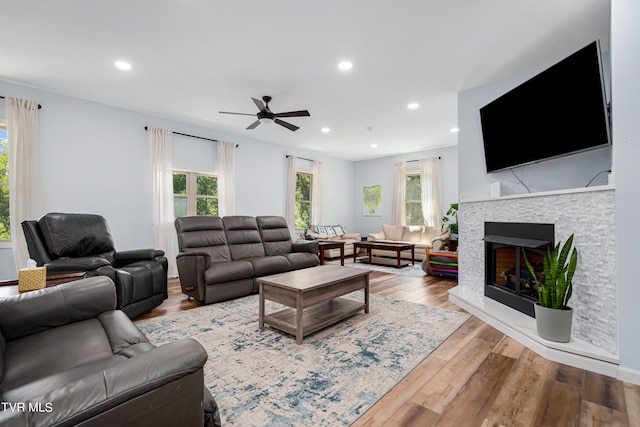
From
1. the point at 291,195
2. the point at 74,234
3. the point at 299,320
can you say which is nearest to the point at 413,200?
the point at 291,195

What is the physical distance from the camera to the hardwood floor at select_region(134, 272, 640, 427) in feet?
5.05

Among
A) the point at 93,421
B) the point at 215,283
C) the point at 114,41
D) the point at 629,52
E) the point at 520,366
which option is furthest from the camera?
the point at 215,283

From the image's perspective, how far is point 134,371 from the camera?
83cm

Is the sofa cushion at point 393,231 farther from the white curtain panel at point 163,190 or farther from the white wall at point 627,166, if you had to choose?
the white wall at point 627,166

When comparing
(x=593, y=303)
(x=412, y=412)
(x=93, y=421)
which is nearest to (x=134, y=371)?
(x=93, y=421)

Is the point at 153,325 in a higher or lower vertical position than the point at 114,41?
lower

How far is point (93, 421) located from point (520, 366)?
2446 millimetres

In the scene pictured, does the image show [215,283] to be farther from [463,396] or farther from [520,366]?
[520,366]

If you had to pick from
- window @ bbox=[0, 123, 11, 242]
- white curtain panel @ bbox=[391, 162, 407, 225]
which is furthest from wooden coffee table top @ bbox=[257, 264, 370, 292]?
white curtain panel @ bbox=[391, 162, 407, 225]

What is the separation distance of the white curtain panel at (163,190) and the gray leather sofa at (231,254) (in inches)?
42.9

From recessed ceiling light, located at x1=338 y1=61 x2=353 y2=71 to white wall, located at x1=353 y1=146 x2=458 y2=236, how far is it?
454 cm

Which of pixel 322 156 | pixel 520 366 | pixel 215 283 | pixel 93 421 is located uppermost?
pixel 322 156

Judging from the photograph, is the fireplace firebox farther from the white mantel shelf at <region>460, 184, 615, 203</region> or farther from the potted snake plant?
the potted snake plant

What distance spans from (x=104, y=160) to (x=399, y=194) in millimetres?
6313
